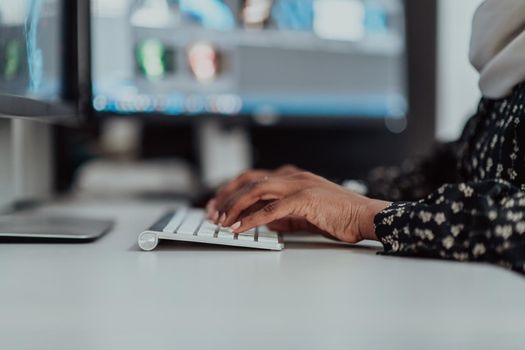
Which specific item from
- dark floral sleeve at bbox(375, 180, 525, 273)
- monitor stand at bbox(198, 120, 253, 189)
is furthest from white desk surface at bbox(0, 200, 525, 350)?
monitor stand at bbox(198, 120, 253, 189)

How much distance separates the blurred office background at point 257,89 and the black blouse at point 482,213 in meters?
0.56

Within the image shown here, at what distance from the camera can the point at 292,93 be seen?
1452 mm

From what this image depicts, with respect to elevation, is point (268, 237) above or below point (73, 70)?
below

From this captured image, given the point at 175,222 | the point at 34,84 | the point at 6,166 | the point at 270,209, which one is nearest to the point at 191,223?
the point at 175,222

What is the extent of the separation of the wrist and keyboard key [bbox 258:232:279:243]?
0.30 ft

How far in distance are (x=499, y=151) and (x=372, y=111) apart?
0.73 m

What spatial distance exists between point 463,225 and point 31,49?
549 millimetres

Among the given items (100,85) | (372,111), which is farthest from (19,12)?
(372,111)

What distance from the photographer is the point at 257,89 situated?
1416 mm

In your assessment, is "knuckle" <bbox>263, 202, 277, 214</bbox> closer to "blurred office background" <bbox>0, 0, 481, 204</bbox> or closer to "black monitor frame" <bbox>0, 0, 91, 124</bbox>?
"black monitor frame" <bbox>0, 0, 91, 124</bbox>

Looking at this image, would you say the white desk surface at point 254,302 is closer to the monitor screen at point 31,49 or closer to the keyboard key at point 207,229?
the keyboard key at point 207,229

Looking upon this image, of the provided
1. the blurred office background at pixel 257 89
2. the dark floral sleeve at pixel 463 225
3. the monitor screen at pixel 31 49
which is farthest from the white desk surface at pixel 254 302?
the blurred office background at pixel 257 89

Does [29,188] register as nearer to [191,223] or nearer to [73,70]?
[73,70]

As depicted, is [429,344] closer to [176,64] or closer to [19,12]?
[19,12]
